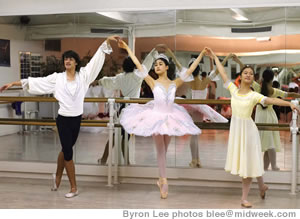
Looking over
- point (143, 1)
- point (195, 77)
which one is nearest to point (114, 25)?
point (143, 1)

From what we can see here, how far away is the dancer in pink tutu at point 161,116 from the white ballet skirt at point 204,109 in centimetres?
47

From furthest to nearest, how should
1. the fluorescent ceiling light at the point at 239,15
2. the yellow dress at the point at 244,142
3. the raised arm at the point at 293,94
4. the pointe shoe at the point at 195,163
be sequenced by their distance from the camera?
the pointe shoe at the point at 195,163
the fluorescent ceiling light at the point at 239,15
the raised arm at the point at 293,94
the yellow dress at the point at 244,142

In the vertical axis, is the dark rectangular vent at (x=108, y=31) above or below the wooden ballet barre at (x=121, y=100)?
above

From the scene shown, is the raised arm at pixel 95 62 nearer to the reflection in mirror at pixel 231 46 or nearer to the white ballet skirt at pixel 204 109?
the reflection in mirror at pixel 231 46

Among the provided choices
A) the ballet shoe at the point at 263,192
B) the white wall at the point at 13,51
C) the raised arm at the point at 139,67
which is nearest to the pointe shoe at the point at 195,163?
the ballet shoe at the point at 263,192

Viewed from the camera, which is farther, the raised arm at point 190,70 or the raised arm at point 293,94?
the raised arm at point 293,94

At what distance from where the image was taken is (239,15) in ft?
19.8

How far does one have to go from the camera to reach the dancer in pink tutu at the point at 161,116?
541cm

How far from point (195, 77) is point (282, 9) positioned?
3.99 ft

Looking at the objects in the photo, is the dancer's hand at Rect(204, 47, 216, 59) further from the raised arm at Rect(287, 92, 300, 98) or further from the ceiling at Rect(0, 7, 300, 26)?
the raised arm at Rect(287, 92, 300, 98)

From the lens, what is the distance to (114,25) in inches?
248

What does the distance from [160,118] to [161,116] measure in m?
0.04

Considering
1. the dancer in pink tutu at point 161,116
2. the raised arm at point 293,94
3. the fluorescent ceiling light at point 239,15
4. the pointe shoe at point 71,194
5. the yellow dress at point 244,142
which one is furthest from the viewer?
the fluorescent ceiling light at point 239,15

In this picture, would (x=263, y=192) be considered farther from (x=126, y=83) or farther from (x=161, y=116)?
(x=126, y=83)
